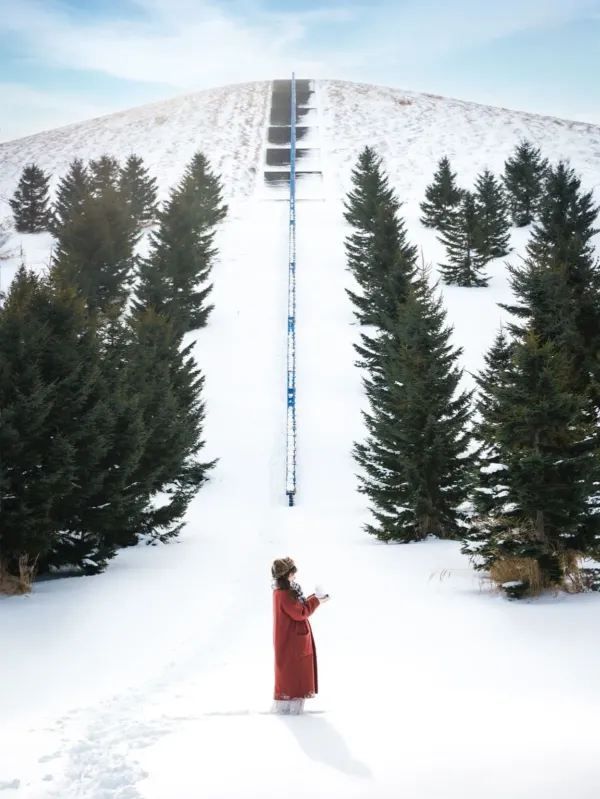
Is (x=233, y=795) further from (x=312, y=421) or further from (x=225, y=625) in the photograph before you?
(x=312, y=421)

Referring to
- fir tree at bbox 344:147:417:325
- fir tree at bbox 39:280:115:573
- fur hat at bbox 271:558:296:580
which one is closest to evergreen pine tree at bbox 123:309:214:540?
fir tree at bbox 39:280:115:573

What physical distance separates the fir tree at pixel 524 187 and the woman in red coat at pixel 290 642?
176 feet

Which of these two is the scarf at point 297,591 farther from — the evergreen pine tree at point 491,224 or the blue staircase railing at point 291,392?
the evergreen pine tree at point 491,224

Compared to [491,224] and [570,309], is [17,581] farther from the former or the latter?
[491,224]

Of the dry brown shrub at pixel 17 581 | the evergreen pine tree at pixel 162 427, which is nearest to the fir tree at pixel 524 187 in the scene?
the evergreen pine tree at pixel 162 427

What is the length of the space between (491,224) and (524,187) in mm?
12220

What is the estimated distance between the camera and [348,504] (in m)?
19.0

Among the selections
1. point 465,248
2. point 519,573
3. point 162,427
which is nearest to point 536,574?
point 519,573

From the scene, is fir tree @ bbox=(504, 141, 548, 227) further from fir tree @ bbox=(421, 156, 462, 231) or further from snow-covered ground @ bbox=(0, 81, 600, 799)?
snow-covered ground @ bbox=(0, 81, 600, 799)

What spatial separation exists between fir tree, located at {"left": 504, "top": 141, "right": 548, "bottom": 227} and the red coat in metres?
53.8

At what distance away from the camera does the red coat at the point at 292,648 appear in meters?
6.03

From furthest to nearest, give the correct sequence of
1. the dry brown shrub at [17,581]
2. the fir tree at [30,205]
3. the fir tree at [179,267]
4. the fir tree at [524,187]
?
the fir tree at [30,205] < the fir tree at [524,187] < the fir tree at [179,267] < the dry brown shrub at [17,581]

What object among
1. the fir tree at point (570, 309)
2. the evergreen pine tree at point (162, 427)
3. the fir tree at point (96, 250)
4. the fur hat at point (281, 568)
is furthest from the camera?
the fir tree at point (96, 250)

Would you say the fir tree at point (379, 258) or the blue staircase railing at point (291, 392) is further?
the fir tree at point (379, 258)
